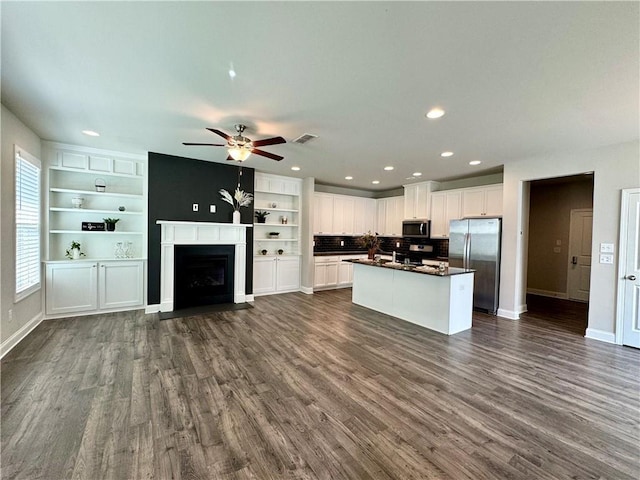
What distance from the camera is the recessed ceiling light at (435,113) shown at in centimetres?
293

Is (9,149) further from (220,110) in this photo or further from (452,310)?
(452,310)

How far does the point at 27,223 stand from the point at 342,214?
622 centimetres

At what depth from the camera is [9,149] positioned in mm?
3283

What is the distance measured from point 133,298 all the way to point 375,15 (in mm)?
5662

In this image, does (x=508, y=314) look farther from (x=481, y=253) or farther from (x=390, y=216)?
(x=390, y=216)

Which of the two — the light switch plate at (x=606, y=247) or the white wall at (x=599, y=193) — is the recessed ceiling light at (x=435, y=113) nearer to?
the white wall at (x=599, y=193)

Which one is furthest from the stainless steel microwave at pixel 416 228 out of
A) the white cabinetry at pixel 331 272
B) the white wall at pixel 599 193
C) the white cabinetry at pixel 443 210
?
the white wall at pixel 599 193

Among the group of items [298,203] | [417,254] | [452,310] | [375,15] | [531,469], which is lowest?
[531,469]

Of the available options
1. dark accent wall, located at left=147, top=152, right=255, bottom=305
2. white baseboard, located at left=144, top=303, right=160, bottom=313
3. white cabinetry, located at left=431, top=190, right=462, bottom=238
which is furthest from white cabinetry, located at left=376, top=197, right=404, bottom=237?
white baseboard, located at left=144, top=303, right=160, bottom=313

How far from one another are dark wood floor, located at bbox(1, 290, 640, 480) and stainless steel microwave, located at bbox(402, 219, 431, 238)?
10.7 feet

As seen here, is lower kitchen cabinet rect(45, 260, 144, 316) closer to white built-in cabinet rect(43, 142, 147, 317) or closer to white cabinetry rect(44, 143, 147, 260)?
white built-in cabinet rect(43, 142, 147, 317)

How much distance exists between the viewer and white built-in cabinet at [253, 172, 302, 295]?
6543mm

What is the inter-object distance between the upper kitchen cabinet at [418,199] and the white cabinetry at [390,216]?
384 mm

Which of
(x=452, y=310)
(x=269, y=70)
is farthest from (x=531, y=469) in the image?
(x=269, y=70)
